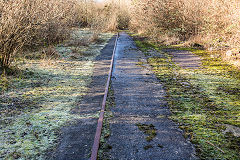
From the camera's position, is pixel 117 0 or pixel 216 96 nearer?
pixel 216 96

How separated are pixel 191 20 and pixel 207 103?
1064cm

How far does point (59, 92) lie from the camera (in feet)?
20.3

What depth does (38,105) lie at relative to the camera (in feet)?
17.2

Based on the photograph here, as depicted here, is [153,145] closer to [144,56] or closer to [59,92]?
[59,92]

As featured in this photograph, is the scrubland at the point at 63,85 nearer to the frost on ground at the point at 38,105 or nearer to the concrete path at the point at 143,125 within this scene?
the frost on ground at the point at 38,105

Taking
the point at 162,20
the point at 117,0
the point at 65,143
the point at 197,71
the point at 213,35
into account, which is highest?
the point at 117,0

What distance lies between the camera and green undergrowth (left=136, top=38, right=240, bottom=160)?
3.54m

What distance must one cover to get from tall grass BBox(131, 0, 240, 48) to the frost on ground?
290 inches

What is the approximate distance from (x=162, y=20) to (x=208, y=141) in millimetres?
14065

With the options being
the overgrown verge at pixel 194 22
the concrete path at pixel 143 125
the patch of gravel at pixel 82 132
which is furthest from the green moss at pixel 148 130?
the overgrown verge at pixel 194 22

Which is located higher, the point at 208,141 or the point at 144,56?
the point at 144,56

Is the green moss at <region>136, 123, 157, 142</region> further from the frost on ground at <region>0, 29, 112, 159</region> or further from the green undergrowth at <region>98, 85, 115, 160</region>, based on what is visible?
the frost on ground at <region>0, 29, 112, 159</region>

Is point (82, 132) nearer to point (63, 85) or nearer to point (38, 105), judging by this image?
point (38, 105)

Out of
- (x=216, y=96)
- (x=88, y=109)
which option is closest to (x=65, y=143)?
(x=88, y=109)
